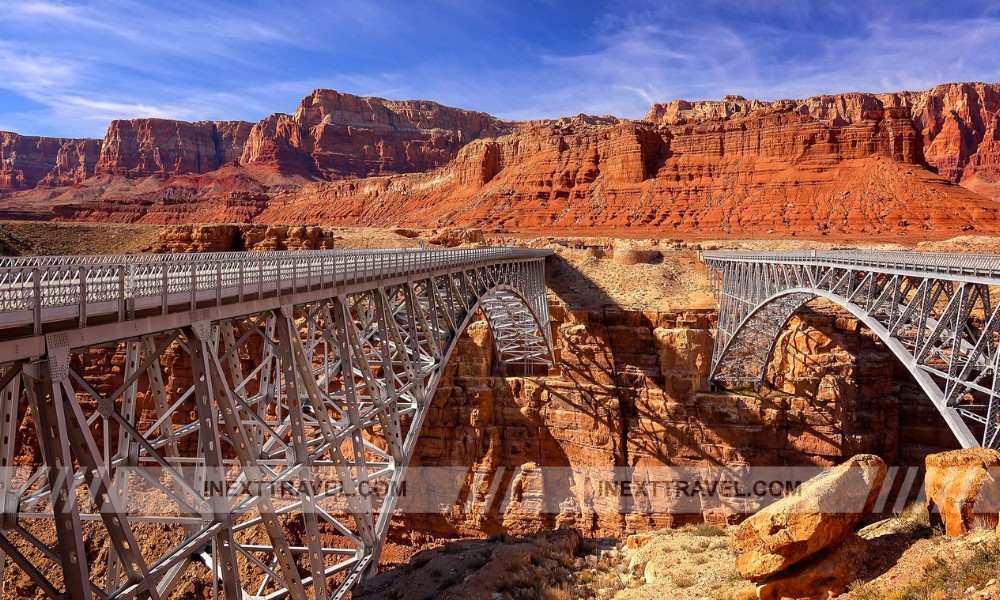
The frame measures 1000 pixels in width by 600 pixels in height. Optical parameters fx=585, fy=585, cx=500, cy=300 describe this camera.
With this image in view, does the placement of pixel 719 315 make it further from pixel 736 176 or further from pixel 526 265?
pixel 736 176

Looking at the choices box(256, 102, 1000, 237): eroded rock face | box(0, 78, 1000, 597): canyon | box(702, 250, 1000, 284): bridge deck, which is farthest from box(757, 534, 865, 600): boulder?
box(256, 102, 1000, 237): eroded rock face

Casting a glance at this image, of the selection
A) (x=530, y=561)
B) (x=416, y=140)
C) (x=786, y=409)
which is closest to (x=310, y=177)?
(x=416, y=140)

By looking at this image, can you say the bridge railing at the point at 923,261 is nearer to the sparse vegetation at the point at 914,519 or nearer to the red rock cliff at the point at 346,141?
the sparse vegetation at the point at 914,519

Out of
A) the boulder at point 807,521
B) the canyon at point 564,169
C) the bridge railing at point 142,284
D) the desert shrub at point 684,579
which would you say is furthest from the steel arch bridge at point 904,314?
the canyon at point 564,169

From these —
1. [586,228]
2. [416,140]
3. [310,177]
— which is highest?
[416,140]

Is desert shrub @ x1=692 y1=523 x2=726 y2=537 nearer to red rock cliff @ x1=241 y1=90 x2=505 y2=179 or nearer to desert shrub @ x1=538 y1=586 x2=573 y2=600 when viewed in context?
desert shrub @ x1=538 y1=586 x2=573 y2=600

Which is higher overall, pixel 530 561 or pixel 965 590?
pixel 965 590

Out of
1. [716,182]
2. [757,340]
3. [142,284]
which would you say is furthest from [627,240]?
[142,284]
